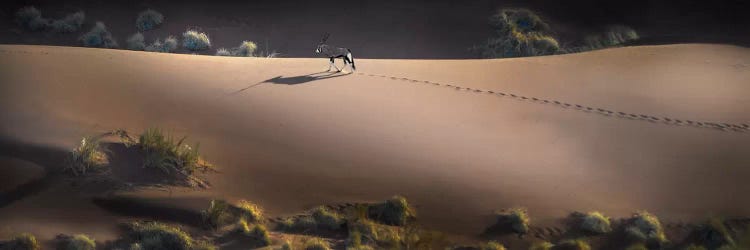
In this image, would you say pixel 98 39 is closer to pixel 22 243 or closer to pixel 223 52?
pixel 223 52

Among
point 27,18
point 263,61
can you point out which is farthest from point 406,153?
point 27,18

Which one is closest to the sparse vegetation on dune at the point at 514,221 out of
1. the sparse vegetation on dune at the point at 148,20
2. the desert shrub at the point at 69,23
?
the sparse vegetation on dune at the point at 148,20

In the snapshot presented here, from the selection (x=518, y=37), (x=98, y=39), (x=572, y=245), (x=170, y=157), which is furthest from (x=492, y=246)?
(x=98, y=39)

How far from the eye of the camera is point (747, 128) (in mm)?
11281

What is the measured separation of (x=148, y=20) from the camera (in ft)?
63.8

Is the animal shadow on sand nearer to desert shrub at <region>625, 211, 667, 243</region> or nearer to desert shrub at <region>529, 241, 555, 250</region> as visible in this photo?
desert shrub at <region>529, 241, 555, 250</region>

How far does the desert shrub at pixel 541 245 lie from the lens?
317 inches

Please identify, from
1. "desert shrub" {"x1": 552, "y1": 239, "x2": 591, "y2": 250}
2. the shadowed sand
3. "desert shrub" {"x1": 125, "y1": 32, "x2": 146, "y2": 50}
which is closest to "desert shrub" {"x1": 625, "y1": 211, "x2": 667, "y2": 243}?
the shadowed sand

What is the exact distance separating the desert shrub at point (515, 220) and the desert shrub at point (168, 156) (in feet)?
11.8

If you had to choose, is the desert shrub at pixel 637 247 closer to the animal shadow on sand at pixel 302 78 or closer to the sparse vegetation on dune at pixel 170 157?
the sparse vegetation on dune at pixel 170 157

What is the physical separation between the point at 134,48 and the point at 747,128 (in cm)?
1306

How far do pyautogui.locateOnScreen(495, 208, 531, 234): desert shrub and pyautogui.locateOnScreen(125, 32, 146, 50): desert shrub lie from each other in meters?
11.8

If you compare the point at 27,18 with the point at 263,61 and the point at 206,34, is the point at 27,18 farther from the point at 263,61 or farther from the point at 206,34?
the point at 263,61

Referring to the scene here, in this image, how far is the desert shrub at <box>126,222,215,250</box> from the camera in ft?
26.2
